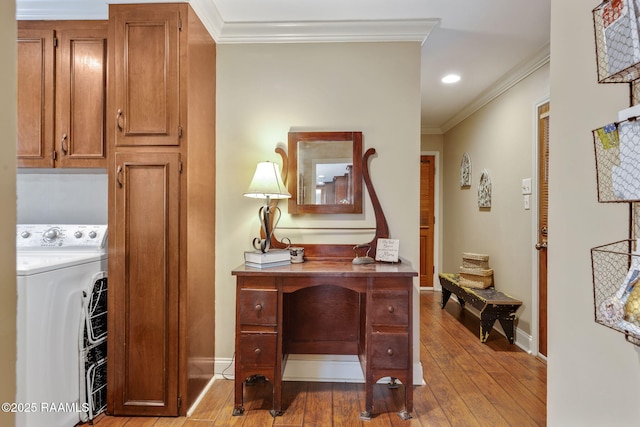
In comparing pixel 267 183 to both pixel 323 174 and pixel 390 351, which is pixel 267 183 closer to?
pixel 323 174

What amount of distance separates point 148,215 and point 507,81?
320 cm

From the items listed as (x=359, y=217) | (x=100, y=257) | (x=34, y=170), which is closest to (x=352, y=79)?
(x=359, y=217)

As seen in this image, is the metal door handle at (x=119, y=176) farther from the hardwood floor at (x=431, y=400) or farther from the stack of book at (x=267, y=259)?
the hardwood floor at (x=431, y=400)

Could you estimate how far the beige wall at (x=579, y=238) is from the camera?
0.92m

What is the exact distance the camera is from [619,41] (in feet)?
2.74

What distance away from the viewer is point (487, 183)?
11.4ft

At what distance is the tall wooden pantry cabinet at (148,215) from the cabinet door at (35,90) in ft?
1.41

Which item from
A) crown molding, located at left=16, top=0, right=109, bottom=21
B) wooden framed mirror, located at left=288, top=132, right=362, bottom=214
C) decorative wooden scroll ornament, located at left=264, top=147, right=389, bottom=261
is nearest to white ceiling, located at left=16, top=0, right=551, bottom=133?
crown molding, located at left=16, top=0, right=109, bottom=21

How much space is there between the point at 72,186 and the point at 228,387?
5.61 ft

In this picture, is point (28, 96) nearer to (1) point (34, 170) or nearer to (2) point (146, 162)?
(1) point (34, 170)

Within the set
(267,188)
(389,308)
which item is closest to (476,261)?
(389,308)

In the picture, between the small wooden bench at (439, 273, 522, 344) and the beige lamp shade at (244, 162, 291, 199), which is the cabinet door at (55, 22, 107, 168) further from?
the small wooden bench at (439, 273, 522, 344)

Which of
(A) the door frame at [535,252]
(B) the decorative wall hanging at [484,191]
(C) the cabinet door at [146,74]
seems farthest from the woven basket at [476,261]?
(C) the cabinet door at [146,74]

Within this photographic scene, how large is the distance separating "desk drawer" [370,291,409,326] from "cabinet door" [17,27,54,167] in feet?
7.11
